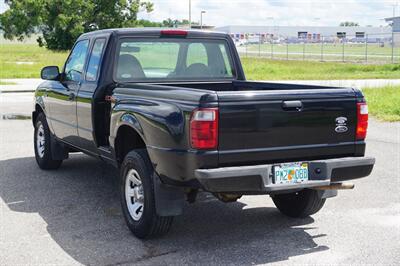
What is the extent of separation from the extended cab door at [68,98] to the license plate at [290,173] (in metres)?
2.88

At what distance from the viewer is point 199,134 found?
439 centimetres

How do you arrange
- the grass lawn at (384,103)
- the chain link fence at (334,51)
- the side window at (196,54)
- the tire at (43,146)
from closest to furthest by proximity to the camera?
the side window at (196,54) → the tire at (43,146) → the grass lawn at (384,103) → the chain link fence at (334,51)

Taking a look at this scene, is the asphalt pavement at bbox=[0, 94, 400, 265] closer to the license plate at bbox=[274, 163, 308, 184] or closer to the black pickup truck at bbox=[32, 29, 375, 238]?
the black pickup truck at bbox=[32, 29, 375, 238]

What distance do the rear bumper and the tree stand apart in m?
51.9

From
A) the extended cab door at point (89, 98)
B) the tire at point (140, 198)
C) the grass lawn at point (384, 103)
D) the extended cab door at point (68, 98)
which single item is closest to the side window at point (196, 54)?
the extended cab door at point (89, 98)

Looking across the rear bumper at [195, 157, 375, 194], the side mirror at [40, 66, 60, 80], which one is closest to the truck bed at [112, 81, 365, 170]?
the rear bumper at [195, 157, 375, 194]

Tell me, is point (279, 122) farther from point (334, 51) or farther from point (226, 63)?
point (334, 51)

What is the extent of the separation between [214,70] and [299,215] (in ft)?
6.45

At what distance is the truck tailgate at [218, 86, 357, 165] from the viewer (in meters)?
4.47

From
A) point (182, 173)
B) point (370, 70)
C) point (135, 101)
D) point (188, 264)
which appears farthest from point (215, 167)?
point (370, 70)

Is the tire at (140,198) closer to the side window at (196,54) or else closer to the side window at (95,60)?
the side window at (95,60)

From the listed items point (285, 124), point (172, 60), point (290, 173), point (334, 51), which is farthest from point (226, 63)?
point (334, 51)

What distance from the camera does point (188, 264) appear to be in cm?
457

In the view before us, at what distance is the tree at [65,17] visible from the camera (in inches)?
2170
